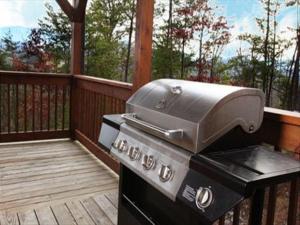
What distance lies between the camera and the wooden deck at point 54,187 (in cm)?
257

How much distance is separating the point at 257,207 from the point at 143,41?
72.5 inches

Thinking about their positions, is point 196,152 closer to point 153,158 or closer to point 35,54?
point 153,158

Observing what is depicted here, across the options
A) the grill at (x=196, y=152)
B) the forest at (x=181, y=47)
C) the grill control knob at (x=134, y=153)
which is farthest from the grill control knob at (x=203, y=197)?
the forest at (x=181, y=47)

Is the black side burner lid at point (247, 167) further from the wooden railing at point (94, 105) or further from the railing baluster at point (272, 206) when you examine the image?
the wooden railing at point (94, 105)

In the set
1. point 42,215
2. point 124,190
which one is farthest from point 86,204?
point 124,190

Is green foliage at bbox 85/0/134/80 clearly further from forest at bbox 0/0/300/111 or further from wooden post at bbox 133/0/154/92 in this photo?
wooden post at bbox 133/0/154/92

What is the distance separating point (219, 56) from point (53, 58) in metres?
3.73

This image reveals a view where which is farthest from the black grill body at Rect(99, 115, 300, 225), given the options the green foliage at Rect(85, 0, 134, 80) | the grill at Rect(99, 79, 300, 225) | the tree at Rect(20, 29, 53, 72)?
the tree at Rect(20, 29, 53, 72)

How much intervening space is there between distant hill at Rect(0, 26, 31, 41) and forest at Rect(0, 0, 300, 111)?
8cm

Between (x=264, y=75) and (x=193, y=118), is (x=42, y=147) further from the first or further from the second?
(x=193, y=118)

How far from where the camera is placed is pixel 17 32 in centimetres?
618

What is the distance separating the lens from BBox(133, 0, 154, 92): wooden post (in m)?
2.73

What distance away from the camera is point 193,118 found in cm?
131

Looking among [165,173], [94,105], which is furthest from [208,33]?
[165,173]
